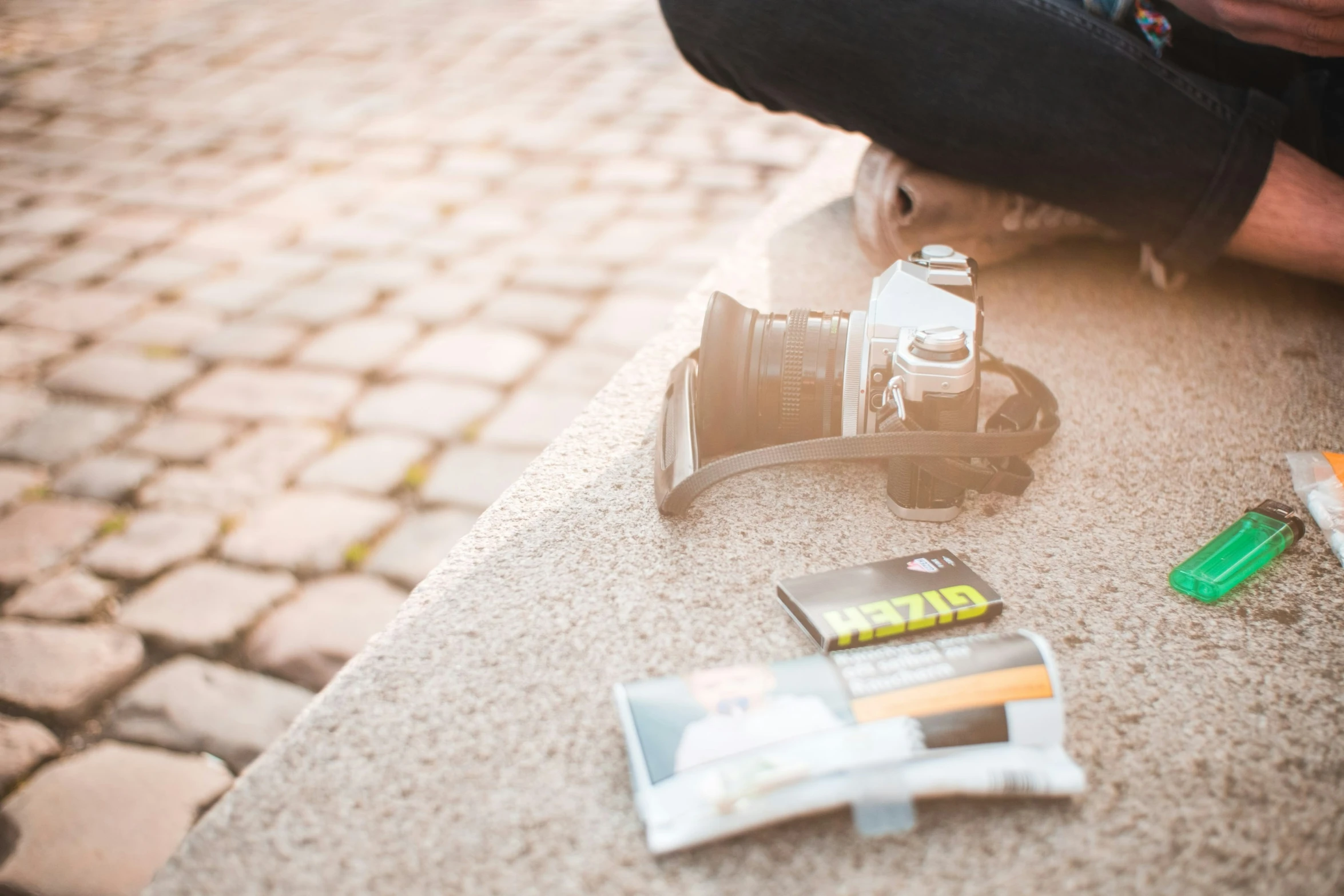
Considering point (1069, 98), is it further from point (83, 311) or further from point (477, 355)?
point (83, 311)

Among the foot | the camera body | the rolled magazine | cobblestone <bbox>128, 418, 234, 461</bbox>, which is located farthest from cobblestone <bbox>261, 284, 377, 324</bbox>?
the rolled magazine

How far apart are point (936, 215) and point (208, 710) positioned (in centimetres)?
129

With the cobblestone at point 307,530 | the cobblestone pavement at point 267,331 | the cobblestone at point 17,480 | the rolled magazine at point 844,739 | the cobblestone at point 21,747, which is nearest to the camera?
the rolled magazine at point 844,739

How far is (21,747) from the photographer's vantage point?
1216 mm

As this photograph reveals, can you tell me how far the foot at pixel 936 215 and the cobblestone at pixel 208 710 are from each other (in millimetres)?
1104

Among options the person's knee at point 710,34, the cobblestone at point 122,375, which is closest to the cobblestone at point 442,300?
the cobblestone at point 122,375

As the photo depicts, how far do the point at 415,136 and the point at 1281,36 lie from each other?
249cm

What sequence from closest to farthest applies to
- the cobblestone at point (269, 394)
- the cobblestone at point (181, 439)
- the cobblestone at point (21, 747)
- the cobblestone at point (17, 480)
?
the cobblestone at point (21, 747), the cobblestone at point (17, 480), the cobblestone at point (181, 439), the cobblestone at point (269, 394)

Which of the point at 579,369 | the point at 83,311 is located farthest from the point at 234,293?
the point at 579,369

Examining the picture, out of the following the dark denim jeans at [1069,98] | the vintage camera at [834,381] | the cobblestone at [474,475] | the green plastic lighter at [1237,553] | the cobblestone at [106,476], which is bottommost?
the cobblestone at [474,475]

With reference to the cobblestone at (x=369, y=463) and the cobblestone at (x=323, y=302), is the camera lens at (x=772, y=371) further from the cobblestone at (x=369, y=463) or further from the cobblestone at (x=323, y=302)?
the cobblestone at (x=323, y=302)

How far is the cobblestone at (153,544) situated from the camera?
1501 millimetres

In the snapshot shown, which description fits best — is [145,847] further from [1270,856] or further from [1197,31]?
[1197,31]

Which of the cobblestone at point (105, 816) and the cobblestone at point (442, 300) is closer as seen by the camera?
the cobblestone at point (105, 816)
